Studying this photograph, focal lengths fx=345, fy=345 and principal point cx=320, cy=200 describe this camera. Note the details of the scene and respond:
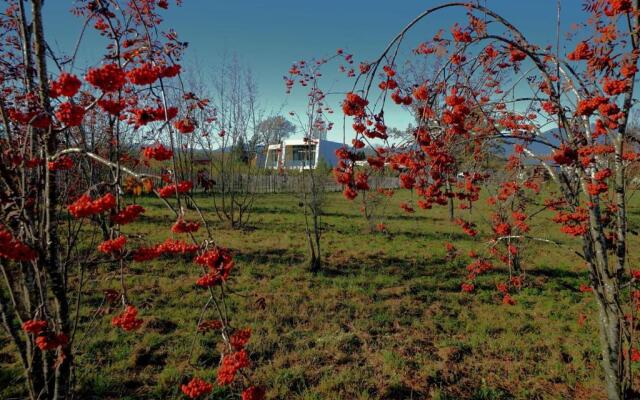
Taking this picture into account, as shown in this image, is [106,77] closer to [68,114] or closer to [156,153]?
[68,114]

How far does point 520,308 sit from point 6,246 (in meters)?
6.84

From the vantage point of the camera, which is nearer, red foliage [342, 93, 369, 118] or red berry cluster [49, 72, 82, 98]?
red berry cluster [49, 72, 82, 98]

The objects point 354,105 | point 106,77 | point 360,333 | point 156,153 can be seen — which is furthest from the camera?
point 360,333

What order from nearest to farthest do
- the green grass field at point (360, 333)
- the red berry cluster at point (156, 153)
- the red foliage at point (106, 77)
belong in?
1. the red foliage at point (106, 77)
2. the red berry cluster at point (156, 153)
3. the green grass field at point (360, 333)

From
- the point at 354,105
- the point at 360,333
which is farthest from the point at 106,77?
the point at 360,333

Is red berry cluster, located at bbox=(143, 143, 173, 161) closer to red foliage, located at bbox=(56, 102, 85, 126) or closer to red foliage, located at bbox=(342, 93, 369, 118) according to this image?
red foliage, located at bbox=(56, 102, 85, 126)

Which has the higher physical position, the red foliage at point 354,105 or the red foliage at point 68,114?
the red foliage at point 354,105

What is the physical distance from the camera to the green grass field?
3787mm

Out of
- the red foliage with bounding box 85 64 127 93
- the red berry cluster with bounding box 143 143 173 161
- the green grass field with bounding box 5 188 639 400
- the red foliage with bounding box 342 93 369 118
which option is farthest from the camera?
the green grass field with bounding box 5 188 639 400

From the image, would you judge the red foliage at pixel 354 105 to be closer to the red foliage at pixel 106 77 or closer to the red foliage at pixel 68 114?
the red foliage at pixel 106 77

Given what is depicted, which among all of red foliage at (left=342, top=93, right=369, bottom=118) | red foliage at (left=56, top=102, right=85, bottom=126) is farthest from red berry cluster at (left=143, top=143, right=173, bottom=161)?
red foliage at (left=342, top=93, right=369, bottom=118)

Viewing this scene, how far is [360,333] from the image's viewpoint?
4.95 m

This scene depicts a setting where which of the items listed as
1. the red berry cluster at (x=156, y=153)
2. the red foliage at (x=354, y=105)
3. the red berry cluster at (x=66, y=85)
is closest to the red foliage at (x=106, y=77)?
the red berry cluster at (x=66, y=85)

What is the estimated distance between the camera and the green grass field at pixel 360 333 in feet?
12.4
